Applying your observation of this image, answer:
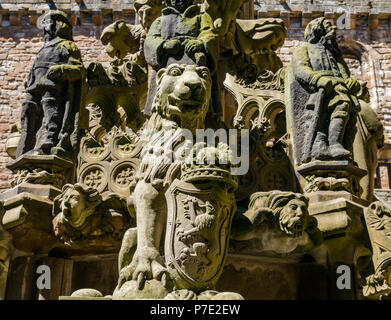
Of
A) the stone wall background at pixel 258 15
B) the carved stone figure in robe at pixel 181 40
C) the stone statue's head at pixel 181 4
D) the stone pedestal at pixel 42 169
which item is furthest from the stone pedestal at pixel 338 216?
A: the stone wall background at pixel 258 15

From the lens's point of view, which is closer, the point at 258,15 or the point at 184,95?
the point at 184,95

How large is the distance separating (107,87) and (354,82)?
8.50 feet

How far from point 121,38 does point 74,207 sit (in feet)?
11.3

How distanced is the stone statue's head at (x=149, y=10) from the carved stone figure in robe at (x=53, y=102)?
1241 millimetres

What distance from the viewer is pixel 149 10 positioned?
22.9 ft

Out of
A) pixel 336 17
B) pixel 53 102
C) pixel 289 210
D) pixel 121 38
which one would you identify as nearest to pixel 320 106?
pixel 289 210

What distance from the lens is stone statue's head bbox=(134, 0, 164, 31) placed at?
693 cm

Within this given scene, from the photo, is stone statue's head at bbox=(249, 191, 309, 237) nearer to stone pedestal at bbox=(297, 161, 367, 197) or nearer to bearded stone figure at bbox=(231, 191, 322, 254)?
bearded stone figure at bbox=(231, 191, 322, 254)

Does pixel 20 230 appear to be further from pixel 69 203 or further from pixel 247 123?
pixel 247 123

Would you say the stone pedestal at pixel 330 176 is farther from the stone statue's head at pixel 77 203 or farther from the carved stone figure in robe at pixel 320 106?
the stone statue's head at pixel 77 203

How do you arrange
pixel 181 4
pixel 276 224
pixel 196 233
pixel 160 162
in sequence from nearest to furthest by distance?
1. pixel 196 233
2. pixel 160 162
3. pixel 276 224
4. pixel 181 4

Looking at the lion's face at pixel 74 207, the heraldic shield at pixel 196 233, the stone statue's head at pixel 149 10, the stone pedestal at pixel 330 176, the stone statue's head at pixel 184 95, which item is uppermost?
the stone statue's head at pixel 149 10

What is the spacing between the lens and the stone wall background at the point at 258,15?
1886 cm

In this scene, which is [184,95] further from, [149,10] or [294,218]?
[149,10]
